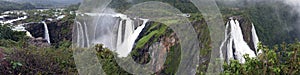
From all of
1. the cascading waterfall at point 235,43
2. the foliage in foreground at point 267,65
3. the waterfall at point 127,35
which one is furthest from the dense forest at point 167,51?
the cascading waterfall at point 235,43

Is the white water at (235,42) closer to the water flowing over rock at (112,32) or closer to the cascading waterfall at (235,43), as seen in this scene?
the cascading waterfall at (235,43)

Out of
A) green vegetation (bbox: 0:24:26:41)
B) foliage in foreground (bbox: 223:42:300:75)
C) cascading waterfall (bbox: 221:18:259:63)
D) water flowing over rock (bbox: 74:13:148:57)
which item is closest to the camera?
foliage in foreground (bbox: 223:42:300:75)

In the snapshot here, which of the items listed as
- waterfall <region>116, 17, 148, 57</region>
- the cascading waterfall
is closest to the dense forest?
waterfall <region>116, 17, 148, 57</region>

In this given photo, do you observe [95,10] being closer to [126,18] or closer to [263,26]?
[126,18]

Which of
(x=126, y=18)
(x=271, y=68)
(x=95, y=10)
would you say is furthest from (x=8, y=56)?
(x=95, y=10)

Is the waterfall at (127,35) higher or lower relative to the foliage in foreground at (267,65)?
lower

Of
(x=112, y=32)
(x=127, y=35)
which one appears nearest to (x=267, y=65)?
(x=127, y=35)

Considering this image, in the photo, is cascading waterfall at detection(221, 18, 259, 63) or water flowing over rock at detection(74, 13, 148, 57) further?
water flowing over rock at detection(74, 13, 148, 57)

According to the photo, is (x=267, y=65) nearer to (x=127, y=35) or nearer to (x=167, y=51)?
(x=167, y=51)

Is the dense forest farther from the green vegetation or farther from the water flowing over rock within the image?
the water flowing over rock
